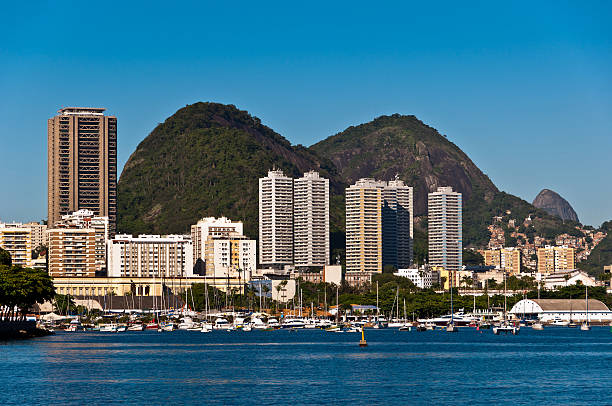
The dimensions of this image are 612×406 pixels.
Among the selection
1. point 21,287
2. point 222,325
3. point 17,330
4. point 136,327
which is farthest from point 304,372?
point 222,325

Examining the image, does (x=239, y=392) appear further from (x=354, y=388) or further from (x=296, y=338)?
(x=296, y=338)

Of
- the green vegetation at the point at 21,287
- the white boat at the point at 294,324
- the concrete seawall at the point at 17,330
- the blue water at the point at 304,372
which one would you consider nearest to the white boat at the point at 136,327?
the white boat at the point at 294,324

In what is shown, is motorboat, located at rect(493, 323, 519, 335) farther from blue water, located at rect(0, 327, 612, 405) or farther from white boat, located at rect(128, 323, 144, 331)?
white boat, located at rect(128, 323, 144, 331)

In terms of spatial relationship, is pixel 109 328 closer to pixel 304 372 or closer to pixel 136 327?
pixel 136 327

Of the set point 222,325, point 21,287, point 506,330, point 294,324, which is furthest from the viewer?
point 294,324

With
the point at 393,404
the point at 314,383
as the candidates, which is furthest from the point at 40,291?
the point at 393,404

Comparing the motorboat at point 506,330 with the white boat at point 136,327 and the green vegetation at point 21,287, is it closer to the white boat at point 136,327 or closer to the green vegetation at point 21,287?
the white boat at point 136,327

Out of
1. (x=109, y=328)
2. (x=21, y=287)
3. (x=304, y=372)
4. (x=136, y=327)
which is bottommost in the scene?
(x=109, y=328)

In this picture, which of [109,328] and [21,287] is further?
[109,328]
